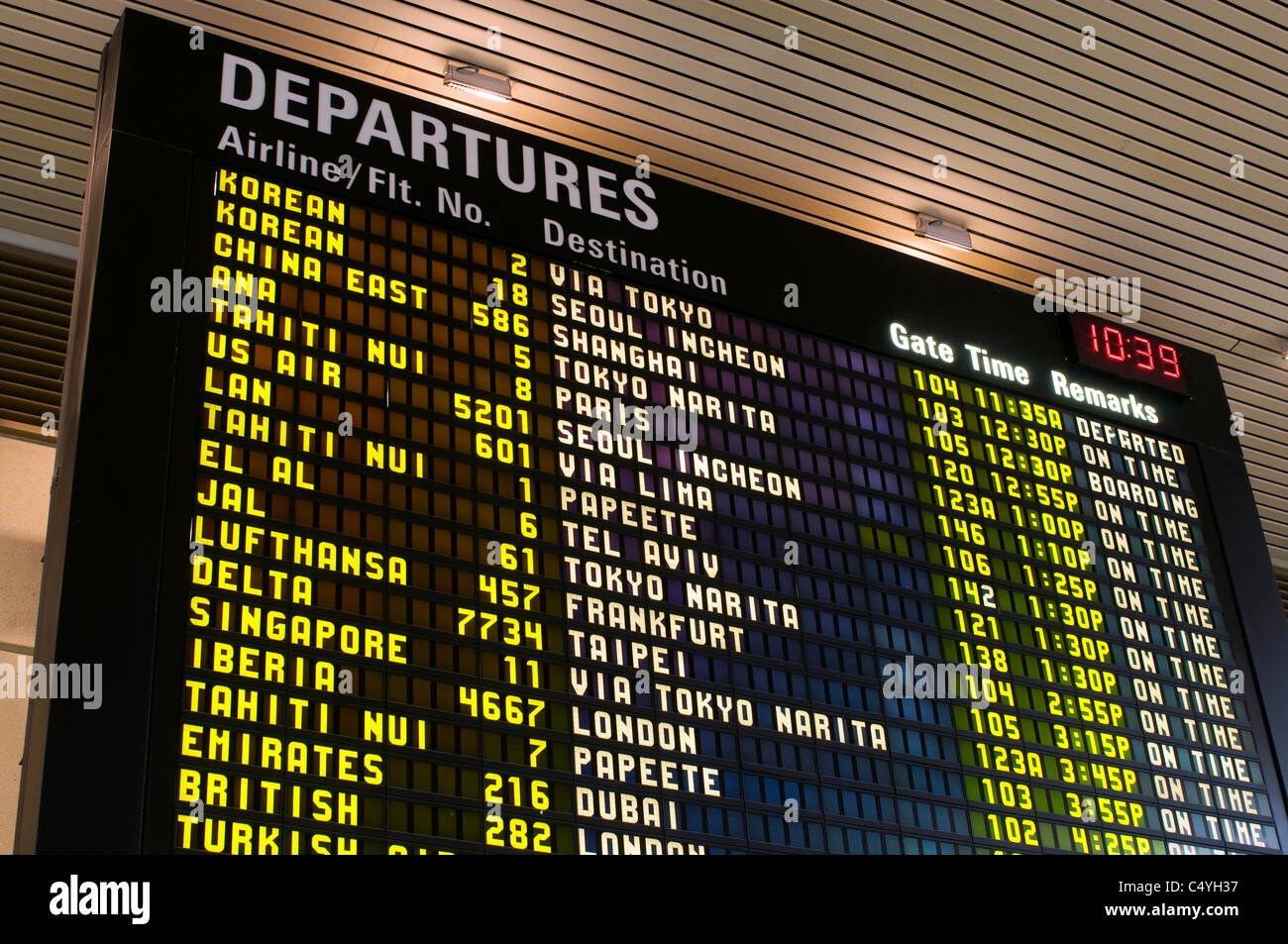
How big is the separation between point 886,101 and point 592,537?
5087mm

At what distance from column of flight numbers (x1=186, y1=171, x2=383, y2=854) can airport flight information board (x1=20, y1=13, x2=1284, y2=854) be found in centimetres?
2

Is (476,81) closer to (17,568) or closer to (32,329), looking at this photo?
(32,329)

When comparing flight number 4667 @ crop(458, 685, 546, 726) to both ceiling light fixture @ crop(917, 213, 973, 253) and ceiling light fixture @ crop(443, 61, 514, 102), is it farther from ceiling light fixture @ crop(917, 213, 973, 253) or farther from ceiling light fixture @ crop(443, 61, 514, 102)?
ceiling light fixture @ crop(917, 213, 973, 253)

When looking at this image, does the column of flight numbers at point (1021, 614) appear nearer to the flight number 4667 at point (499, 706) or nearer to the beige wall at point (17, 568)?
the flight number 4667 at point (499, 706)

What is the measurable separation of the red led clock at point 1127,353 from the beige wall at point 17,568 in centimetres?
890

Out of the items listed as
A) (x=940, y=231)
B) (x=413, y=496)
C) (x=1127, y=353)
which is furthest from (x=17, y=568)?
(x=1127, y=353)

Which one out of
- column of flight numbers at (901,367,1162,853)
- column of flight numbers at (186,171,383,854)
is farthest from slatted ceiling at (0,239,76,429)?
column of flight numbers at (901,367,1162,853)

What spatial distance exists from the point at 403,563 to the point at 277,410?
118 cm

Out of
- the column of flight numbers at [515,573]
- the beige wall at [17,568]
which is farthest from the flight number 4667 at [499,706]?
the beige wall at [17,568]

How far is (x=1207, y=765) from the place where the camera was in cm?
1303
